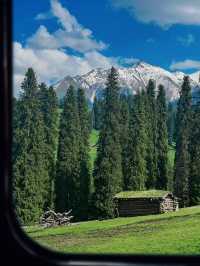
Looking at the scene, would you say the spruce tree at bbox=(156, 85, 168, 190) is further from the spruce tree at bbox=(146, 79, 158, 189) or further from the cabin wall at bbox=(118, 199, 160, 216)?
the cabin wall at bbox=(118, 199, 160, 216)

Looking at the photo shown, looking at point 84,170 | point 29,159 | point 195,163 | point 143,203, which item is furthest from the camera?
point 84,170

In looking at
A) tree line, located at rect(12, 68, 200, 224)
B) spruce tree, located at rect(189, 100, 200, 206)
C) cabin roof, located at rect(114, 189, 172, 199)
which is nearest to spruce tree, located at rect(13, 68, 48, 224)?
tree line, located at rect(12, 68, 200, 224)

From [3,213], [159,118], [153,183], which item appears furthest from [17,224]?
[159,118]

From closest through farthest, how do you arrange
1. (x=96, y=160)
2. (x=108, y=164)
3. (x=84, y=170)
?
(x=108, y=164)
(x=96, y=160)
(x=84, y=170)

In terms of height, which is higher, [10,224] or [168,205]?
[10,224]

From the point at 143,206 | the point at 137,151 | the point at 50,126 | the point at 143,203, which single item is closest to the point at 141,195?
the point at 143,203

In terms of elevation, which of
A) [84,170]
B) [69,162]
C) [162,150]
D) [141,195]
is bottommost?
[141,195]

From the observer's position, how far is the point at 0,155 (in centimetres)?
238

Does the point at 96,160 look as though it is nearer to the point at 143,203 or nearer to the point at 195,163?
the point at 143,203

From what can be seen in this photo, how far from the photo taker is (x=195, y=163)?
53.6m

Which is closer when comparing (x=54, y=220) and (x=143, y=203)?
(x=54, y=220)

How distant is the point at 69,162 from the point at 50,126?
11913mm

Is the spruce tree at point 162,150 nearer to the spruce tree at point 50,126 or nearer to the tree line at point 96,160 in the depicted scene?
the tree line at point 96,160

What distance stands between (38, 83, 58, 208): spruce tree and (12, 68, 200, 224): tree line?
150 mm
